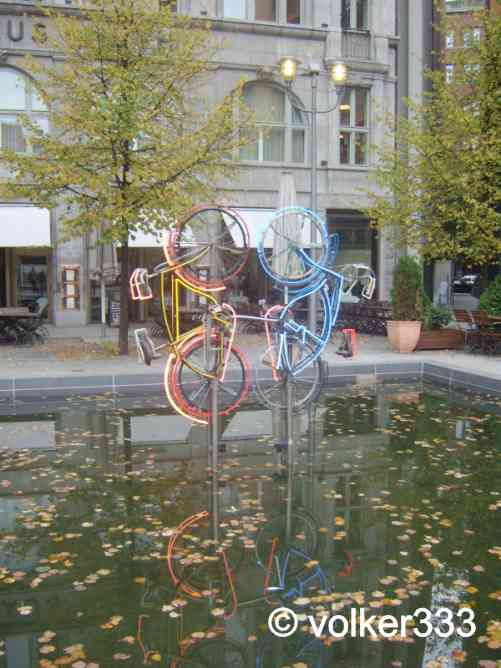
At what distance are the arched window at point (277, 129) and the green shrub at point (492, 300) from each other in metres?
10.5

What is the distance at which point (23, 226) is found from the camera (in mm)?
20953

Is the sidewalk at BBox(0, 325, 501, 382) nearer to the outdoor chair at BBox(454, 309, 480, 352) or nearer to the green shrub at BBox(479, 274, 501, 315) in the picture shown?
the outdoor chair at BBox(454, 309, 480, 352)

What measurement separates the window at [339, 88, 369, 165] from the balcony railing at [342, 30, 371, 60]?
1.10 meters

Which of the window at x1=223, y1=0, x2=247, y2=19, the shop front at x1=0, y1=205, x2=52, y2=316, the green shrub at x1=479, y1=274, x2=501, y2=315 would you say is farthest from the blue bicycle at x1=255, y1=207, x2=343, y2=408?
the window at x1=223, y1=0, x2=247, y2=19

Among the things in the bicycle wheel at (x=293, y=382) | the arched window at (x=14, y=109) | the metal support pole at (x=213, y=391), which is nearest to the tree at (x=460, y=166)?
the bicycle wheel at (x=293, y=382)

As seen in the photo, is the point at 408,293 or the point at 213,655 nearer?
the point at 213,655

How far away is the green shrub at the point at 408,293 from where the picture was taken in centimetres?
1636

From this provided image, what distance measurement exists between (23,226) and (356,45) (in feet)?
41.6

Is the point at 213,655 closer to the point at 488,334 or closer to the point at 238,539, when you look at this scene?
the point at 238,539

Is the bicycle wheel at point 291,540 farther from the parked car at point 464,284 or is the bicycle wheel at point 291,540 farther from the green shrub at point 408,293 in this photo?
the parked car at point 464,284

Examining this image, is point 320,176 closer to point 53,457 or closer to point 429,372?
point 429,372

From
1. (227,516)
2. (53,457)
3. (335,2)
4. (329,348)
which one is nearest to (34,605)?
(227,516)

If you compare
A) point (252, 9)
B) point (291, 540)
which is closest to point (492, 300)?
point (291, 540)

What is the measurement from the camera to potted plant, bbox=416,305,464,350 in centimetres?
1643
